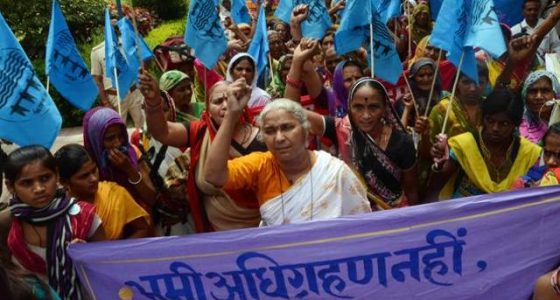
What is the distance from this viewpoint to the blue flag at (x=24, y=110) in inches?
123

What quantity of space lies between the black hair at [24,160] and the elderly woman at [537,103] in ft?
9.66

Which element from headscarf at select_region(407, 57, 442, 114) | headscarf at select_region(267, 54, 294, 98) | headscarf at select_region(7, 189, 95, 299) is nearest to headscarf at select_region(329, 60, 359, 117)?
headscarf at select_region(407, 57, 442, 114)

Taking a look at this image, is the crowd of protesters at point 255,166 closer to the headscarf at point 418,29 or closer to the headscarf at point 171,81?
the headscarf at point 171,81

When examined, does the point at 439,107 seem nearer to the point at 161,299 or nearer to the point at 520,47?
Answer: the point at 520,47

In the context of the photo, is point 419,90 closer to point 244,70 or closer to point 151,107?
point 244,70

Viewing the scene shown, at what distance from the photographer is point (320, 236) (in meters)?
2.81

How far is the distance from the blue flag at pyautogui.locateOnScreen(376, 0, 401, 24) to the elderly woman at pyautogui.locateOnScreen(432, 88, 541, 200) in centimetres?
230

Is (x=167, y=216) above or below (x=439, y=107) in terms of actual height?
below

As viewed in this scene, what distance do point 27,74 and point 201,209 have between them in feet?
3.56

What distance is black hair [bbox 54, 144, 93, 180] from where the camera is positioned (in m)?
3.01

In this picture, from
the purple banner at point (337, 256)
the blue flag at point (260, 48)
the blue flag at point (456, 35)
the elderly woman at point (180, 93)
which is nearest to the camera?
the purple banner at point (337, 256)

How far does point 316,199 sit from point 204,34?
1.81m

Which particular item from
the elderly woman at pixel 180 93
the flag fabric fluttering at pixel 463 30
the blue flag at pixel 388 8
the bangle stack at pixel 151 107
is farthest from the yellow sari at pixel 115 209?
the blue flag at pixel 388 8

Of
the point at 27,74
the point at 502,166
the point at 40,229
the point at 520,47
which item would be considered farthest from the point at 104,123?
the point at 520,47
